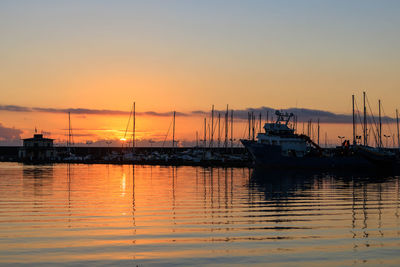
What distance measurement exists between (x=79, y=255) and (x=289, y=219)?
487 inches

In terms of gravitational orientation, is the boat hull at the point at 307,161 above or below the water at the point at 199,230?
Result: above

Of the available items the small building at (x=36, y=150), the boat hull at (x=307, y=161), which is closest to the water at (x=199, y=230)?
the boat hull at (x=307, y=161)

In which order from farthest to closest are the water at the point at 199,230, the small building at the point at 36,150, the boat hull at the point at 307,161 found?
1. the small building at the point at 36,150
2. the boat hull at the point at 307,161
3. the water at the point at 199,230

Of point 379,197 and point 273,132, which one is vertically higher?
point 273,132

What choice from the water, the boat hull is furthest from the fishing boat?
the water

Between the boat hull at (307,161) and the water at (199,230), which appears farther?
the boat hull at (307,161)

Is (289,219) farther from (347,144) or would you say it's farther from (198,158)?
(198,158)

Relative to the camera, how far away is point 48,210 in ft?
100

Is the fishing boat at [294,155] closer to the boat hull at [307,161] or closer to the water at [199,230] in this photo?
the boat hull at [307,161]

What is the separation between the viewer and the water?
17.8 m

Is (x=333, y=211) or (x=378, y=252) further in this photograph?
(x=333, y=211)

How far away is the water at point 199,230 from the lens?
701 inches

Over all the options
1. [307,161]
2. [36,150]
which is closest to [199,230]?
[307,161]

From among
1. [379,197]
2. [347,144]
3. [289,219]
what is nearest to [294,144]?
[347,144]
